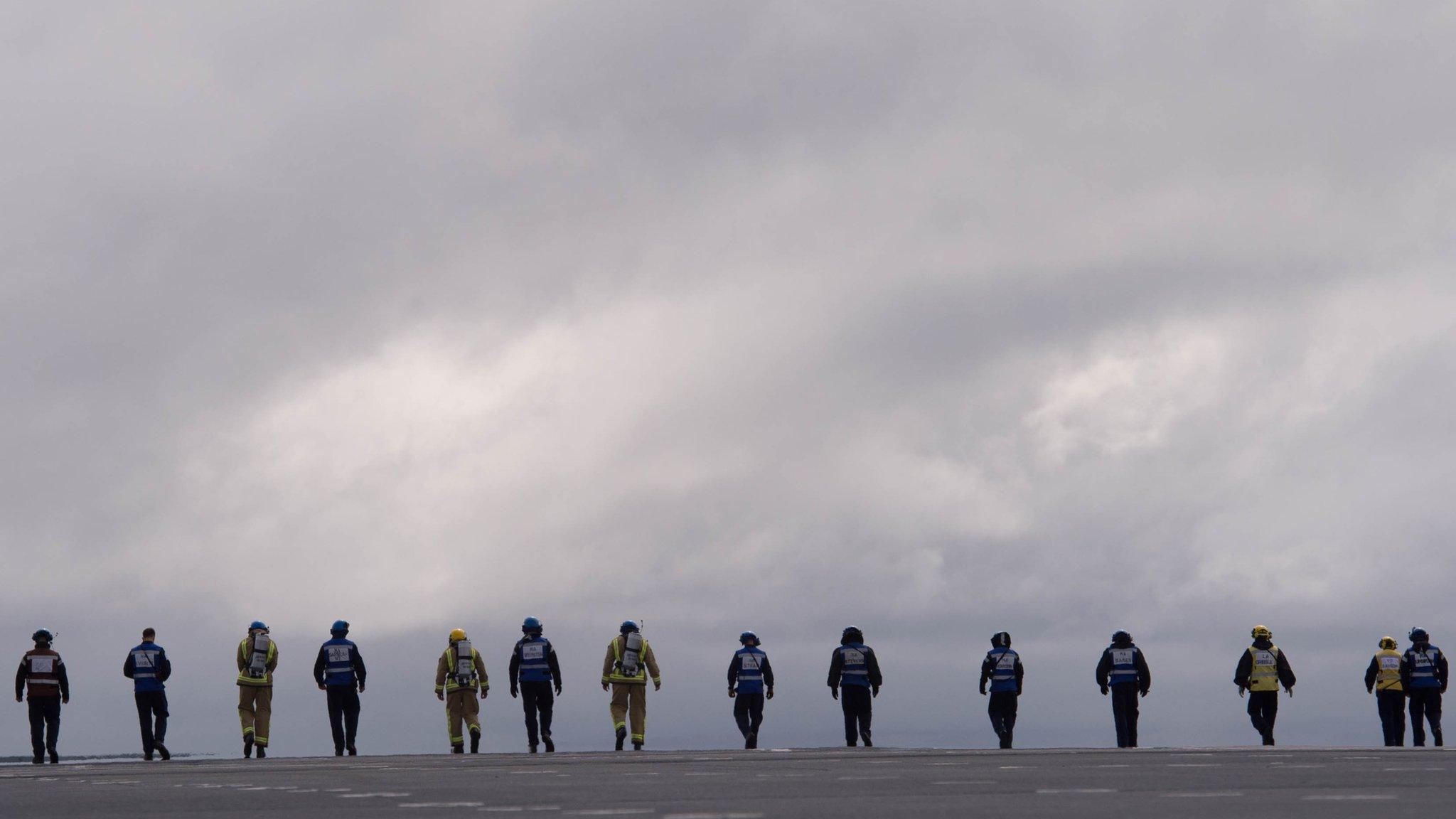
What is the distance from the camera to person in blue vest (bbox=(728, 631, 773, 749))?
33.9m

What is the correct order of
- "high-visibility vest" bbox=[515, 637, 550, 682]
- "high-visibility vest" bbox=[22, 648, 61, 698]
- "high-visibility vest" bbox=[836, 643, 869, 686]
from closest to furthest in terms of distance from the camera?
"high-visibility vest" bbox=[22, 648, 61, 698] < "high-visibility vest" bbox=[515, 637, 550, 682] < "high-visibility vest" bbox=[836, 643, 869, 686]

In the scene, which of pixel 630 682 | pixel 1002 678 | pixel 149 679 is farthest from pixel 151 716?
pixel 1002 678

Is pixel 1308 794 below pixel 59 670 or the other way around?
below

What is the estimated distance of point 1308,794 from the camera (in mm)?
13664

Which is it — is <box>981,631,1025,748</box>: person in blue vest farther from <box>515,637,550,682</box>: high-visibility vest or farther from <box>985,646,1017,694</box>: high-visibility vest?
<box>515,637,550,682</box>: high-visibility vest

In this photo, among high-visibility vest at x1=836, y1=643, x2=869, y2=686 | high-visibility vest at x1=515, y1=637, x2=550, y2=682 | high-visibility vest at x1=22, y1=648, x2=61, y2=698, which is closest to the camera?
high-visibility vest at x1=22, y1=648, x2=61, y2=698

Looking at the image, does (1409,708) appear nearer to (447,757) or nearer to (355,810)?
(447,757)

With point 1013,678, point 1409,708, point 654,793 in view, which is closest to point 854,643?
point 1013,678

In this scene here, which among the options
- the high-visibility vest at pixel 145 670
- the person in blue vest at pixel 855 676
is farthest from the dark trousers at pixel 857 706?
the high-visibility vest at pixel 145 670

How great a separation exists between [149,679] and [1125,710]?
17339 mm

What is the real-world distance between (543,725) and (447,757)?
13.3 feet

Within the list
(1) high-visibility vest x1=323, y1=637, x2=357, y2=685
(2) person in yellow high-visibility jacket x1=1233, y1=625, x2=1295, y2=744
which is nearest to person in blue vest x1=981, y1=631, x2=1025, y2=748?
(2) person in yellow high-visibility jacket x1=1233, y1=625, x2=1295, y2=744

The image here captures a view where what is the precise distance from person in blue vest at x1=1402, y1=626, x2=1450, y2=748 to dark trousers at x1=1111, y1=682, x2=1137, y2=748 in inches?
197

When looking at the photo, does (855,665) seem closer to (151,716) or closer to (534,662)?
(534,662)
